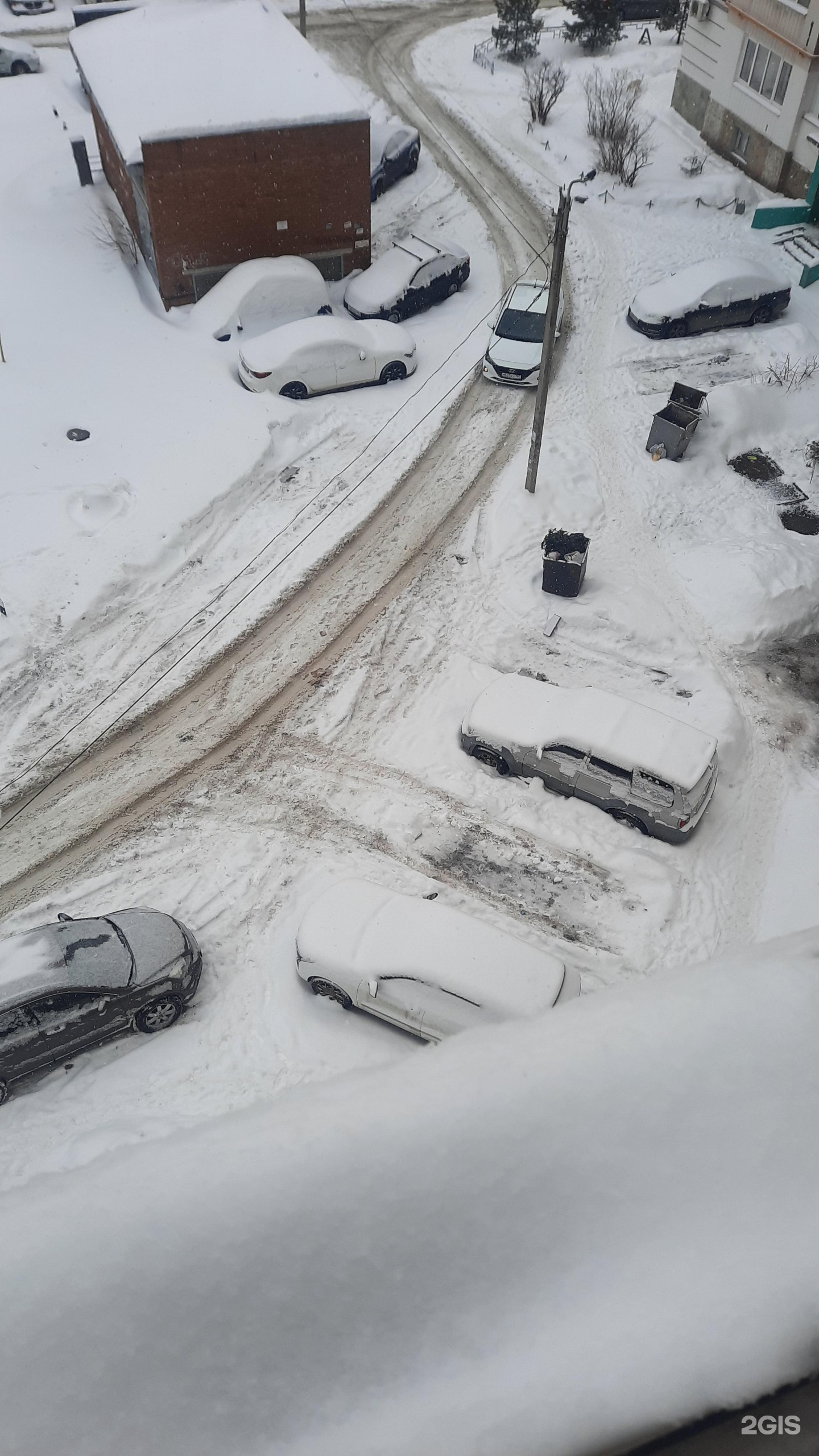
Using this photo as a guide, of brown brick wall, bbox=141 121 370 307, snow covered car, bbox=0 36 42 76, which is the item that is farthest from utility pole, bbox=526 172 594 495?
snow covered car, bbox=0 36 42 76

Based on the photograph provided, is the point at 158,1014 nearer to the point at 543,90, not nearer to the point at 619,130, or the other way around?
the point at 619,130

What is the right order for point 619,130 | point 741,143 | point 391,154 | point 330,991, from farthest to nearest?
point 741,143 < point 619,130 < point 391,154 < point 330,991

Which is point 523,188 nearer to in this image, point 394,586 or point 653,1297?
point 394,586

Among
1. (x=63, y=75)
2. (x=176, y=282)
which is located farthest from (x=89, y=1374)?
(x=63, y=75)

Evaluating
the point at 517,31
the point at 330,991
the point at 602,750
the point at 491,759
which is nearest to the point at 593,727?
the point at 602,750

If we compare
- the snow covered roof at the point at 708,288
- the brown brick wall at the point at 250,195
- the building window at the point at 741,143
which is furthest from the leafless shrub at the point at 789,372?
the building window at the point at 741,143

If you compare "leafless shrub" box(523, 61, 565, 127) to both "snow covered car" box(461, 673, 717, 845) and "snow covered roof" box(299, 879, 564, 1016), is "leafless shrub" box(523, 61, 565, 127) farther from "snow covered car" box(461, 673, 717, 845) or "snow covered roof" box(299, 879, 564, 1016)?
"snow covered roof" box(299, 879, 564, 1016)
